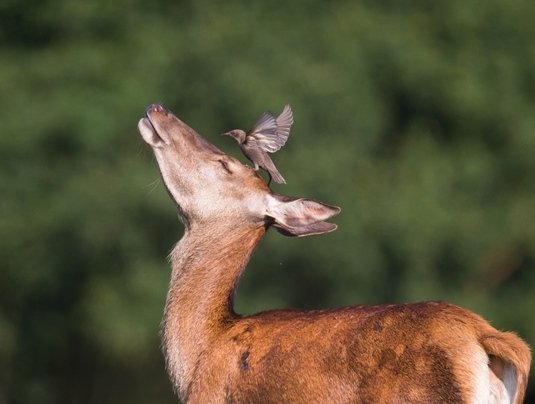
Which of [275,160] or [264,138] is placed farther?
[275,160]

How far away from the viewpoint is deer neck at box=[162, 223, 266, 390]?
7.15 m

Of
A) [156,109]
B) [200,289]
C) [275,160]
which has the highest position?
[156,109]

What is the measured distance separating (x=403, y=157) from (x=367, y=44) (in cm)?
139

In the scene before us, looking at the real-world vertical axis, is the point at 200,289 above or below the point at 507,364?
below

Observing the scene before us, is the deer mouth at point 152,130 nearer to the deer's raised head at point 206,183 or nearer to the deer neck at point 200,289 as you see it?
the deer's raised head at point 206,183

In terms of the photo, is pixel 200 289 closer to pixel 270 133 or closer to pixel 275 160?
pixel 270 133

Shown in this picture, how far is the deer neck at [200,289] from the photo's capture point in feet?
23.5

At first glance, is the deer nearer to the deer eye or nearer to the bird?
the deer eye

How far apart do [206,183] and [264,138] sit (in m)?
0.37

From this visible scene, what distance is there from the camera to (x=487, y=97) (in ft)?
59.0

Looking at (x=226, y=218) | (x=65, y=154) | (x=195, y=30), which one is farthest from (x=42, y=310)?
(x=226, y=218)

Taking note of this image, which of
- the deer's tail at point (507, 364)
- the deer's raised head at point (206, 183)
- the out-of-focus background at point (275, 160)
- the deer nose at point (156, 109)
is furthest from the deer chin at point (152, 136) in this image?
the out-of-focus background at point (275, 160)

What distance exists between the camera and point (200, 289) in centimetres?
735

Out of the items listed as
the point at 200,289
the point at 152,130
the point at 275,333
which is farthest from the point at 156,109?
the point at 275,333
